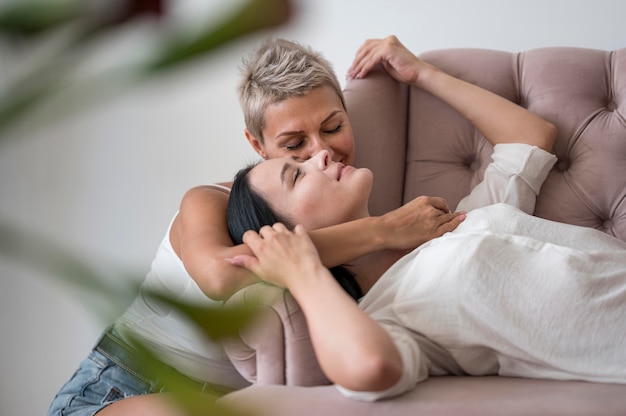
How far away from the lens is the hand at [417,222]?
140 centimetres

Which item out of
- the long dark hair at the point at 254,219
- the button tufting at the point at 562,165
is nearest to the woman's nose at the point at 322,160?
the long dark hair at the point at 254,219

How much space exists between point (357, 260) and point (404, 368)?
445 millimetres

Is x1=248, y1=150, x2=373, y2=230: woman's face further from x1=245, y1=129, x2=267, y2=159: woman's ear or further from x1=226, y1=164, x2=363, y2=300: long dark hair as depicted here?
x1=245, y1=129, x2=267, y2=159: woman's ear

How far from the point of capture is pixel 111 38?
0.18 metres

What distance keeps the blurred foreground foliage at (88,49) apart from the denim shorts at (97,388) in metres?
1.29

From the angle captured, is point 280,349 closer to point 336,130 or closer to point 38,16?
point 336,130

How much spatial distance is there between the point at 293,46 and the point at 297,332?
0.86 meters

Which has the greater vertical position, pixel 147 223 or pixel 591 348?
pixel 147 223

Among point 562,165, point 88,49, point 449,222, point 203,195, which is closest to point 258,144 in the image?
point 203,195

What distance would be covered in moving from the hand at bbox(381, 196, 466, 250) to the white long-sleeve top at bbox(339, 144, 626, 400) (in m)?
0.14

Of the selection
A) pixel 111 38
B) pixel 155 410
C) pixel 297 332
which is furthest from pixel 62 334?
pixel 111 38

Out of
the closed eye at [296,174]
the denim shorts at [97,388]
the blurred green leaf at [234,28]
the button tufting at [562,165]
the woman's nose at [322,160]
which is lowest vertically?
the denim shorts at [97,388]

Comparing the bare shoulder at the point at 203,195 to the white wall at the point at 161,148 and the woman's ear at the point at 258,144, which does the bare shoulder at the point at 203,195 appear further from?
the white wall at the point at 161,148

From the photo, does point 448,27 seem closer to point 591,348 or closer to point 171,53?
point 591,348
